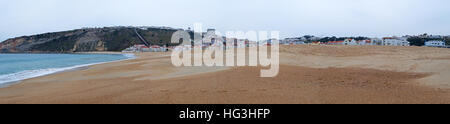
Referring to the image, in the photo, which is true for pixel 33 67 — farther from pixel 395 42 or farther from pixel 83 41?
pixel 83 41

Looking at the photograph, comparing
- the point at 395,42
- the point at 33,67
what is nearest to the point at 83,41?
the point at 33,67

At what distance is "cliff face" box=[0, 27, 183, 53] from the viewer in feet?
316

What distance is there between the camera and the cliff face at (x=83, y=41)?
3792 inches

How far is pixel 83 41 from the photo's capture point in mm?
101062

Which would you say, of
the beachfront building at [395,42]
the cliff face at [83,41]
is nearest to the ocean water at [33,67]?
the beachfront building at [395,42]

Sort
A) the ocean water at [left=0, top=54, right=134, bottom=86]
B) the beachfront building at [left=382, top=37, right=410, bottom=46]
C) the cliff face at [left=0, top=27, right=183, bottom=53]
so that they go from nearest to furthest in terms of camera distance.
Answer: the ocean water at [left=0, top=54, right=134, bottom=86]
the beachfront building at [left=382, top=37, right=410, bottom=46]
the cliff face at [left=0, top=27, right=183, bottom=53]

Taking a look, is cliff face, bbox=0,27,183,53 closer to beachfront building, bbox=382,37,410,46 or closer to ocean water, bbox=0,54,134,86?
ocean water, bbox=0,54,134,86

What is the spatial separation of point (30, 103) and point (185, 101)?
3560 millimetres

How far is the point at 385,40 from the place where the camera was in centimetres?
4831

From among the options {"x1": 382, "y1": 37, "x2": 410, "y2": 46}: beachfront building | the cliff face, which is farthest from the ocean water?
the cliff face

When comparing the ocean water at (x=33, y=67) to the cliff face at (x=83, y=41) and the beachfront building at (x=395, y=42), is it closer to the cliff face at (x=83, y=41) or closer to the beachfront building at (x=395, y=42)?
the beachfront building at (x=395, y=42)

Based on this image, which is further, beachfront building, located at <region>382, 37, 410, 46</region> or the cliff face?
the cliff face
